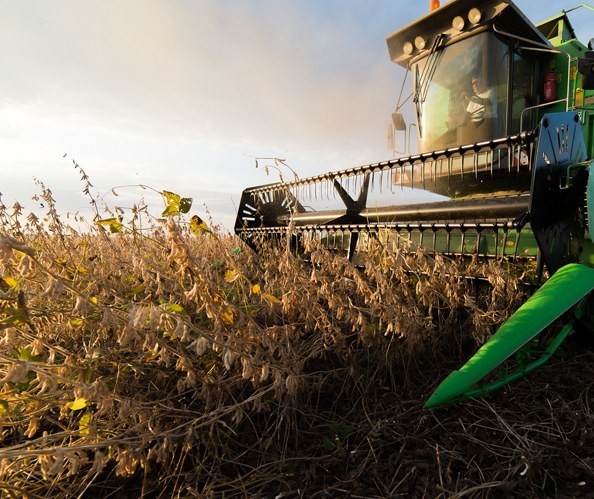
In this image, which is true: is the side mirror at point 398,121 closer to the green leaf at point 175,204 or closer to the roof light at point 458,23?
the roof light at point 458,23

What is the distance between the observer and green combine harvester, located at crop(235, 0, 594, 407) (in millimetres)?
1635

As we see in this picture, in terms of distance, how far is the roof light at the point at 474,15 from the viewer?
3.28m

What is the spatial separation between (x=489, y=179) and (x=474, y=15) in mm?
1509

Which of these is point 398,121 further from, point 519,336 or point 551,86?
point 519,336

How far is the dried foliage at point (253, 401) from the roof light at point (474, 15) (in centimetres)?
257

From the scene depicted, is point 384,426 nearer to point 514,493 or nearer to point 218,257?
point 514,493

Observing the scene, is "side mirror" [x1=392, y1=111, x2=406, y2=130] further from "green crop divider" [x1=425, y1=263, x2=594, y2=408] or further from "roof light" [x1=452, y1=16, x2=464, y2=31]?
"green crop divider" [x1=425, y1=263, x2=594, y2=408]

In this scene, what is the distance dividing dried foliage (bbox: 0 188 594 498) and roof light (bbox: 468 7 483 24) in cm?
257

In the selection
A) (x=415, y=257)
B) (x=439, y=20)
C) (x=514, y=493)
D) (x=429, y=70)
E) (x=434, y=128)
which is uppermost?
(x=439, y=20)

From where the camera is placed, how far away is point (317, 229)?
2881 mm

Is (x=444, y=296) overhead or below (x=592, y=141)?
below

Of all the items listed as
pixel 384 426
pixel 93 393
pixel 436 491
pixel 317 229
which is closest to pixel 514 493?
pixel 436 491

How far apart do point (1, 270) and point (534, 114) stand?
15.6 feet

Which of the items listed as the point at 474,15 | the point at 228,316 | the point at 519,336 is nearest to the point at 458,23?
the point at 474,15
